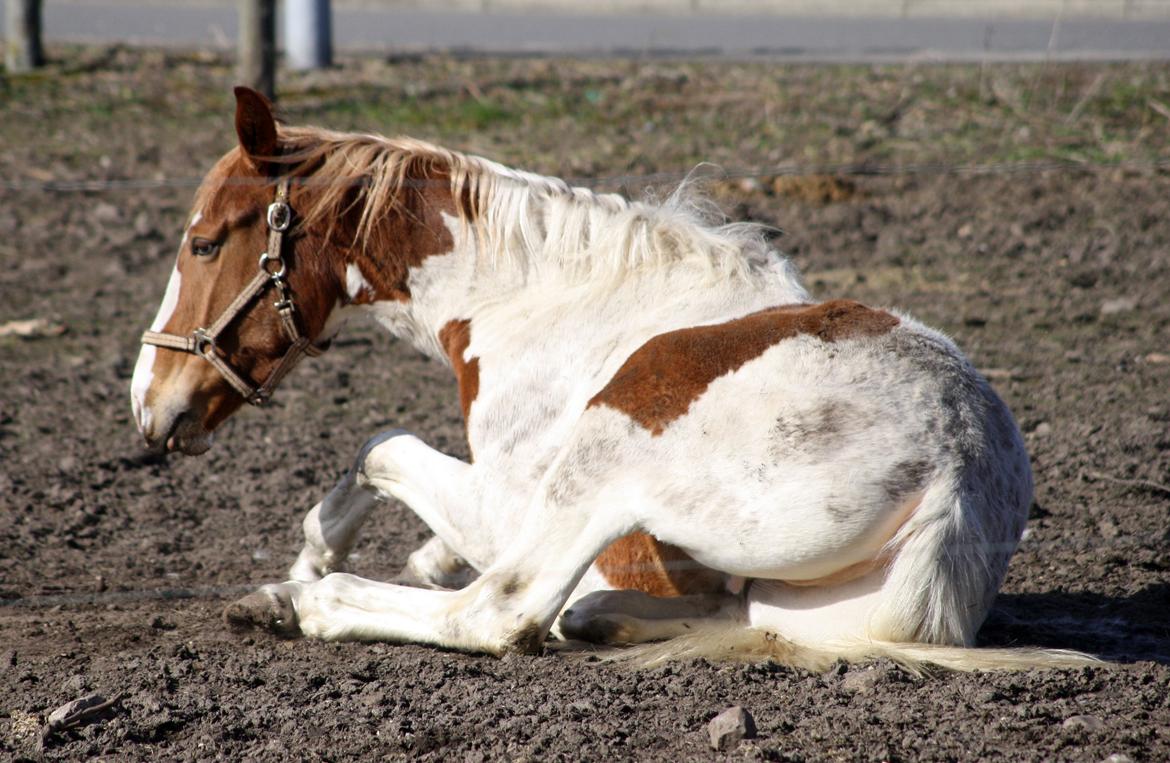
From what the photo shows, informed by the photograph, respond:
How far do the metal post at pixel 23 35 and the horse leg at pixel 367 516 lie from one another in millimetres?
9191

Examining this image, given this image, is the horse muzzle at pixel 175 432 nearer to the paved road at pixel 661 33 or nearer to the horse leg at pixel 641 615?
the horse leg at pixel 641 615

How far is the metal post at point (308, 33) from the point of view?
12180mm

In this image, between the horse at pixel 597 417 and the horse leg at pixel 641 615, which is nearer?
the horse at pixel 597 417

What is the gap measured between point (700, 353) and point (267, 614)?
1.57 m

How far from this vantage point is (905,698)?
10.3 ft

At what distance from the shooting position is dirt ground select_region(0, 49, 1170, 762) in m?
3.11

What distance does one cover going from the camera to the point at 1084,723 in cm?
298

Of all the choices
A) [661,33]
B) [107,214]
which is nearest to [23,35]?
[107,214]

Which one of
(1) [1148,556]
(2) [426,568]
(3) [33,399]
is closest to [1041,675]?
(1) [1148,556]

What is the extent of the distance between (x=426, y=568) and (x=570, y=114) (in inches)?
281

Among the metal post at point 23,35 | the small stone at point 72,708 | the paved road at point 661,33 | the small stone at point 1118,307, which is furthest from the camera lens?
the paved road at point 661,33

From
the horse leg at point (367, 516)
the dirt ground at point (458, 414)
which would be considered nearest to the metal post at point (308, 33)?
the dirt ground at point (458, 414)

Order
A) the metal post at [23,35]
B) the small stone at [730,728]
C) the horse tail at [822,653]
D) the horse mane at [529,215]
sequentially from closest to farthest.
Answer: the small stone at [730,728]
the horse tail at [822,653]
the horse mane at [529,215]
the metal post at [23,35]

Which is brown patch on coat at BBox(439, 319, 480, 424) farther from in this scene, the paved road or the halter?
the paved road
